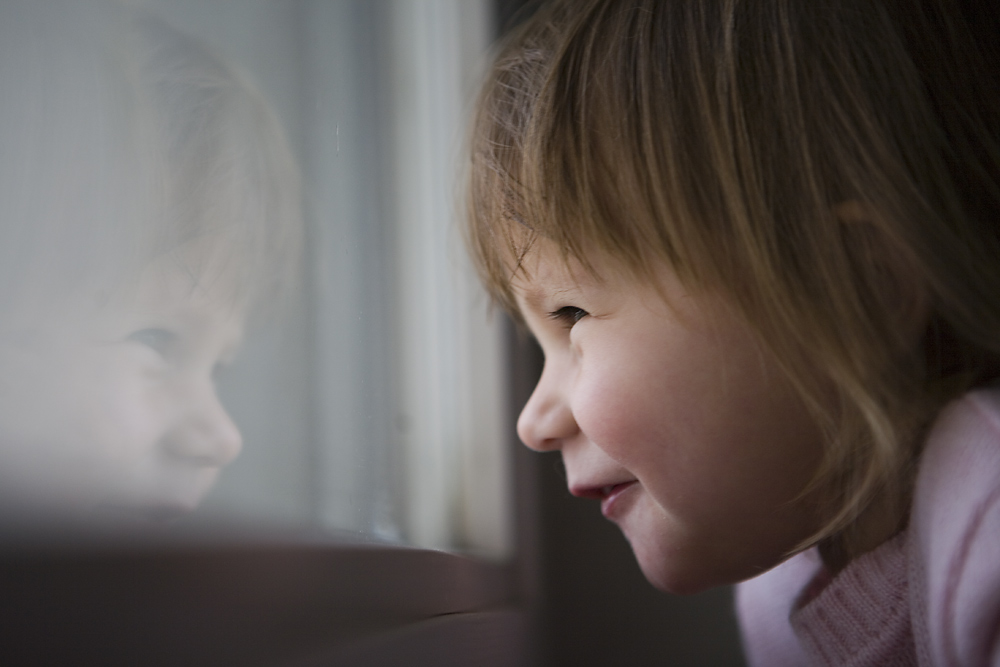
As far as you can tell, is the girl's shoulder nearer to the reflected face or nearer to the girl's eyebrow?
the girl's eyebrow

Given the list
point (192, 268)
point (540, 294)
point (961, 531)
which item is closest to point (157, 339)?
point (192, 268)

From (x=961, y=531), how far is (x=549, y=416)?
0.25 meters

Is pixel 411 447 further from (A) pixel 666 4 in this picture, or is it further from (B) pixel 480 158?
(A) pixel 666 4

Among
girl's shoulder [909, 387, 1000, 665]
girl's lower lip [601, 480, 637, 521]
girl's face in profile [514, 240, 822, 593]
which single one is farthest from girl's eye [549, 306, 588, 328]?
girl's shoulder [909, 387, 1000, 665]

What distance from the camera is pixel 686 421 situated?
42 centimetres

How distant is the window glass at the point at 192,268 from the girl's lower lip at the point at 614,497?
0.15m

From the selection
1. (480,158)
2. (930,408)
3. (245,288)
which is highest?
(480,158)

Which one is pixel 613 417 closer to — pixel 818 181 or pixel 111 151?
pixel 818 181

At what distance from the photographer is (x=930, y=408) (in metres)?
0.42

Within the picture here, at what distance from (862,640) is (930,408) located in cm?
19

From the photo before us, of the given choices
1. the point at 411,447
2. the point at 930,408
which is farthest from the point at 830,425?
the point at 411,447

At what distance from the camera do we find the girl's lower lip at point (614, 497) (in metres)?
0.49

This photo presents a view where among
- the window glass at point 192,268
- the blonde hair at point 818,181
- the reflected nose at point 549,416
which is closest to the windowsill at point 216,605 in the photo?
the window glass at point 192,268

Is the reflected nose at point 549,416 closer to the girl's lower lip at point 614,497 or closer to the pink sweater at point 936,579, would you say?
the girl's lower lip at point 614,497
